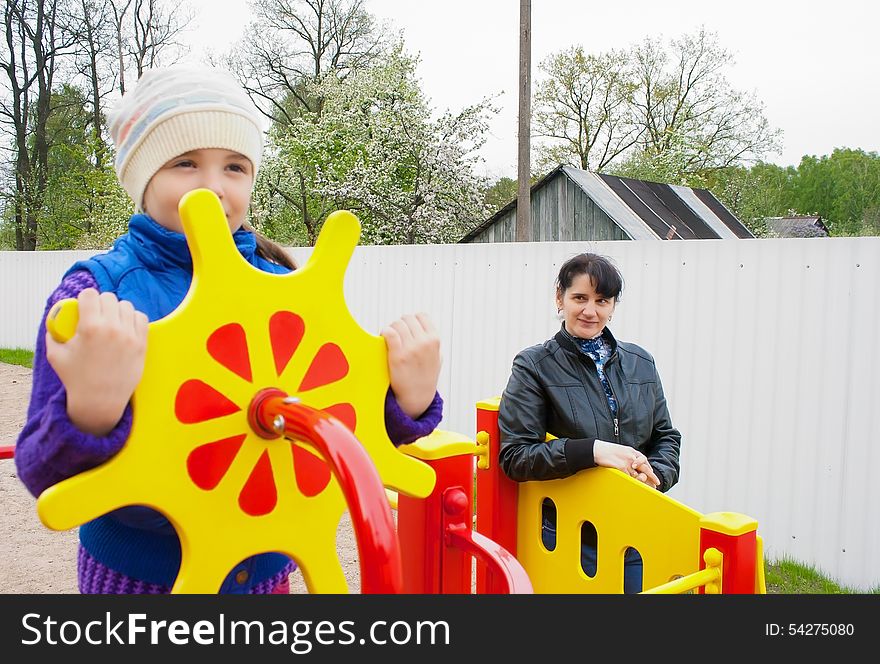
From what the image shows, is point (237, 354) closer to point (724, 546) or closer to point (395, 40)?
point (724, 546)

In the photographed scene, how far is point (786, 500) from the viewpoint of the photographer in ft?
12.9

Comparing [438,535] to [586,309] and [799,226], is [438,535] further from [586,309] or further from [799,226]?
[799,226]

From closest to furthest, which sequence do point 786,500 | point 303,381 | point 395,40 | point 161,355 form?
1. point 161,355
2. point 303,381
3. point 786,500
4. point 395,40

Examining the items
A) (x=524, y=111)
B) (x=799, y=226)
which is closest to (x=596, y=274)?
(x=524, y=111)

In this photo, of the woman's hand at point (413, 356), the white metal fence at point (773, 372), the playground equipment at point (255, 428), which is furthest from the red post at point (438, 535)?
the white metal fence at point (773, 372)

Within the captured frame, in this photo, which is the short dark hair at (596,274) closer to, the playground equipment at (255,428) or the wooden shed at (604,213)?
the playground equipment at (255,428)

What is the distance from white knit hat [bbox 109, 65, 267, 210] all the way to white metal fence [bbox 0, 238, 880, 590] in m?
3.40

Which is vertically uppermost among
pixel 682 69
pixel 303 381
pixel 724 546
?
pixel 682 69

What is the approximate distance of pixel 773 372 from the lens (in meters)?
3.98

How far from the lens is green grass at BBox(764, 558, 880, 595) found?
141 inches

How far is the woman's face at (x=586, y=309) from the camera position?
2.28m

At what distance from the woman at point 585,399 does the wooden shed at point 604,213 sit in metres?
12.3
